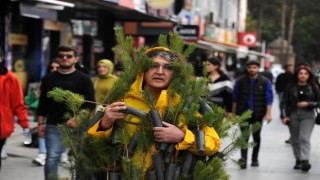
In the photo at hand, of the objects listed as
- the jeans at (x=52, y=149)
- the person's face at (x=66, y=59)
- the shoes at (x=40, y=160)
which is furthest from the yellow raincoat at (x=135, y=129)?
the shoes at (x=40, y=160)

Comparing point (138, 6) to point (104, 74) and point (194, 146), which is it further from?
point (194, 146)

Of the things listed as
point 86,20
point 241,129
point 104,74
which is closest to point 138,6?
point 86,20

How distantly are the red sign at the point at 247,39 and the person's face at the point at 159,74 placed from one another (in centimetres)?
5069

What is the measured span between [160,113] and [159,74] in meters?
0.22

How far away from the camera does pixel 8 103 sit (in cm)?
838

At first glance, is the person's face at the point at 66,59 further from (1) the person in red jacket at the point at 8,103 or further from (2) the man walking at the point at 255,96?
(2) the man walking at the point at 255,96

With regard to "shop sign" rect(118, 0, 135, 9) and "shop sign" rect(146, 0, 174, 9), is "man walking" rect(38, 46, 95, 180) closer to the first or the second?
"shop sign" rect(118, 0, 135, 9)

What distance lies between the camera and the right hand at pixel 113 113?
4.32m

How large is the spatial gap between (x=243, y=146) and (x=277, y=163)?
802 centimetres

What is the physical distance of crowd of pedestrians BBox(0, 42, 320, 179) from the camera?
14.5ft

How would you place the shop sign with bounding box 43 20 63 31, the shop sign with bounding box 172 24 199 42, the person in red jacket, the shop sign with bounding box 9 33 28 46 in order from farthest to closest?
1. the shop sign with bounding box 172 24 199 42
2. the shop sign with bounding box 43 20 63 31
3. the shop sign with bounding box 9 33 28 46
4. the person in red jacket

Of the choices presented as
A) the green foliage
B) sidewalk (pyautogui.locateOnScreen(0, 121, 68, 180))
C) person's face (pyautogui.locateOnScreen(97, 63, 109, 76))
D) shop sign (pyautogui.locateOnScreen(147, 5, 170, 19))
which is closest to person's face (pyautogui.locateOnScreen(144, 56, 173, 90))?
the green foliage

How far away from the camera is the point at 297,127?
11625mm

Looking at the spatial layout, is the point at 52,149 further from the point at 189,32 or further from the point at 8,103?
the point at 189,32
